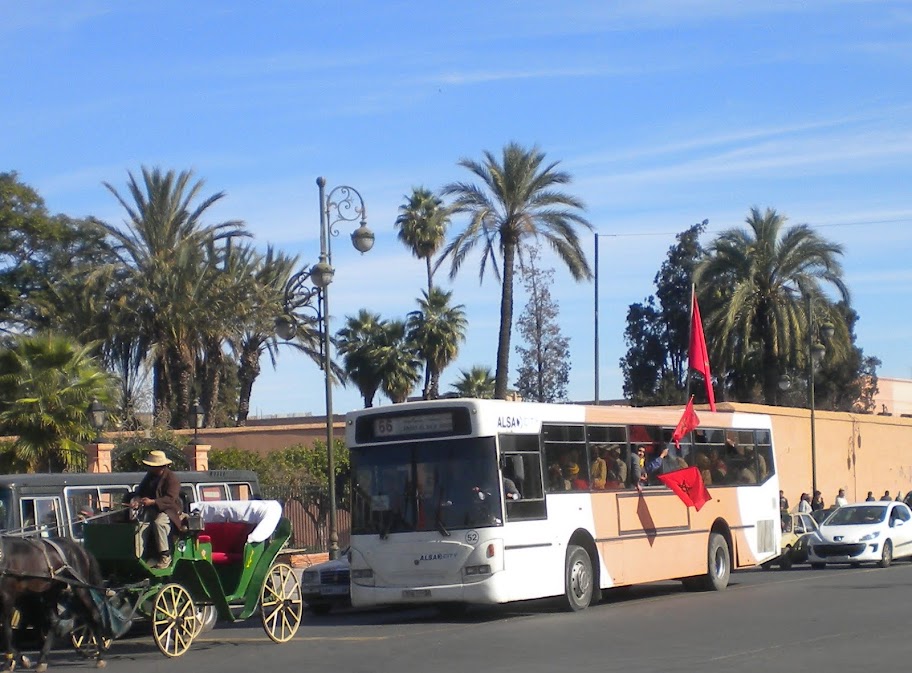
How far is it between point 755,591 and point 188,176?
29.0 metres

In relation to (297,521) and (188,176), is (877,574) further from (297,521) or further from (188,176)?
(188,176)

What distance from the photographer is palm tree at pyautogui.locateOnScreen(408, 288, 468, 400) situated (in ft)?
195

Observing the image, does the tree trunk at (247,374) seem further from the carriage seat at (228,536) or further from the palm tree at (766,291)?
the carriage seat at (228,536)

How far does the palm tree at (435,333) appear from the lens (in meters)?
59.5

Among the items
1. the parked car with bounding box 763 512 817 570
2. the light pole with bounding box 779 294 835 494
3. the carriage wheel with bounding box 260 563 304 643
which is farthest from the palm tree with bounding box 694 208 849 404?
the carriage wheel with bounding box 260 563 304 643

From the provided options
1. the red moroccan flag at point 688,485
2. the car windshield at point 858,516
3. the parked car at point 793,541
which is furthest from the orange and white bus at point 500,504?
the car windshield at point 858,516

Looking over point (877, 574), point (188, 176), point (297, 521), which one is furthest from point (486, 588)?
point (188, 176)

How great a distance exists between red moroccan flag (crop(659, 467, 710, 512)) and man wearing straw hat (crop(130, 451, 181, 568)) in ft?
29.9

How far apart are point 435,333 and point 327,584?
3971 cm

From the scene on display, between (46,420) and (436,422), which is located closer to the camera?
(436,422)

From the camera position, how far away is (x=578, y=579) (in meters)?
18.2

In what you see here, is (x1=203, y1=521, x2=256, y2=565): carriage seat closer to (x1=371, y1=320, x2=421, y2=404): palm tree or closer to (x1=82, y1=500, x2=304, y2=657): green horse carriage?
(x1=82, y1=500, x2=304, y2=657): green horse carriage

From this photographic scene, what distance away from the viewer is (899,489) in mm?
52375

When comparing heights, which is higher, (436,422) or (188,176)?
(188,176)
